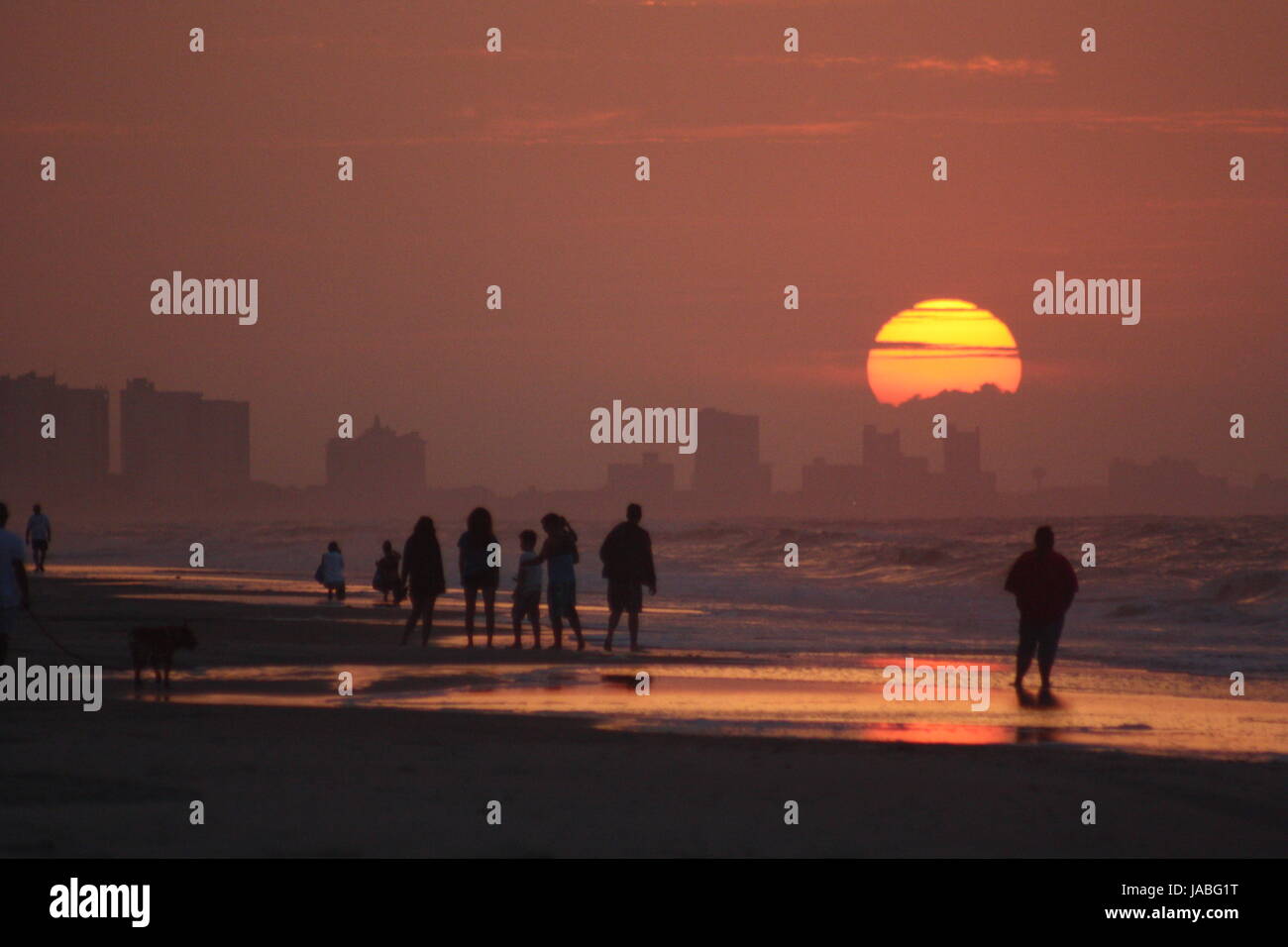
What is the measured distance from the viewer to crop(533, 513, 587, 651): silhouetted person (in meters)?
18.9

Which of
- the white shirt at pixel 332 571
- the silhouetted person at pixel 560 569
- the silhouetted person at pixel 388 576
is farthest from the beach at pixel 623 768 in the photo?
the white shirt at pixel 332 571

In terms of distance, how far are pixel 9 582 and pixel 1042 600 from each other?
32.3 ft

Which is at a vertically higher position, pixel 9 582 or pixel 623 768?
pixel 9 582

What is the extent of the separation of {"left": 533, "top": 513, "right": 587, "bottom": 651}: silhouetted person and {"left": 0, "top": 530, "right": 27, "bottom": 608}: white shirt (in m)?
6.97

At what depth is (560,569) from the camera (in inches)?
753

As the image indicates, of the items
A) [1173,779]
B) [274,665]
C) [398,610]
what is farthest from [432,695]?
[398,610]

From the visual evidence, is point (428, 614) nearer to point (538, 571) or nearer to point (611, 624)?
point (538, 571)

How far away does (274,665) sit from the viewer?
16.8 meters

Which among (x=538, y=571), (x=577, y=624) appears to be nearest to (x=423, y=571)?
(x=538, y=571)

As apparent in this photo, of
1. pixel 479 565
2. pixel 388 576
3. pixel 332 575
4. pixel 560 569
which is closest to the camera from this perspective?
pixel 560 569

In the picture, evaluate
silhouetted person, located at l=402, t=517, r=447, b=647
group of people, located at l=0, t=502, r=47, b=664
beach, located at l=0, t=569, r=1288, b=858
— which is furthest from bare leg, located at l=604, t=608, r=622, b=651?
group of people, located at l=0, t=502, r=47, b=664
